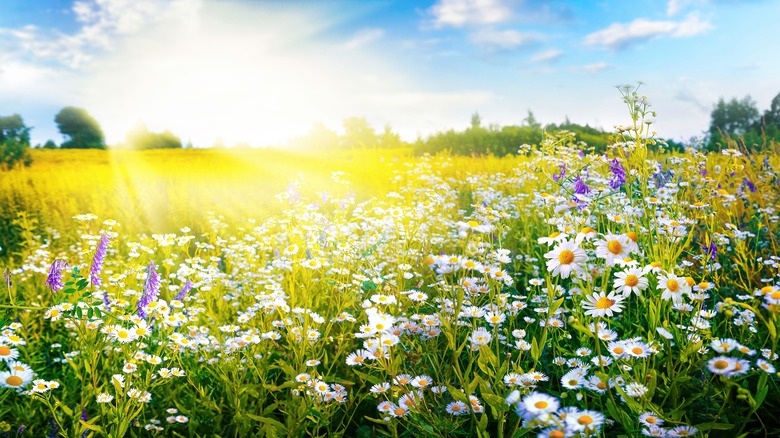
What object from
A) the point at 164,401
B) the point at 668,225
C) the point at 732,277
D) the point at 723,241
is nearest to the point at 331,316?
the point at 164,401

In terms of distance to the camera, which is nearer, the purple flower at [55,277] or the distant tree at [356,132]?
the purple flower at [55,277]

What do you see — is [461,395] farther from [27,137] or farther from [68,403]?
[27,137]

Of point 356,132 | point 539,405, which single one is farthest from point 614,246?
point 356,132

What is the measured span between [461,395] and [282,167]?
10.9 metres

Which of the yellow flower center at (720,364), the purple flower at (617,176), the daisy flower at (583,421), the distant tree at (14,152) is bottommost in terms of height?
the daisy flower at (583,421)

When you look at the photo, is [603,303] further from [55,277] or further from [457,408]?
[55,277]

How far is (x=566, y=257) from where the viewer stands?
1698 millimetres

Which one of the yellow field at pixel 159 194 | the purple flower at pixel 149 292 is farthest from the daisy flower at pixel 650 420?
the yellow field at pixel 159 194

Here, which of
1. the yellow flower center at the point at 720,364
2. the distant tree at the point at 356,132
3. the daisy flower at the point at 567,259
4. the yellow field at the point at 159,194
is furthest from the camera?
the distant tree at the point at 356,132

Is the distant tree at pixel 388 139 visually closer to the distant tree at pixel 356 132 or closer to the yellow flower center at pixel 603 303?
the distant tree at pixel 356 132

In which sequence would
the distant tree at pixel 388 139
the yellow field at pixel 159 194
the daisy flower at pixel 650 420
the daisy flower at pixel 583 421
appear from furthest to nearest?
the distant tree at pixel 388 139, the yellow field at pixel 159 194, the daisy flower at pixel 650 420, the daisy flower at pixel 583 421

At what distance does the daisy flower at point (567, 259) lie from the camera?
1666 millimetres

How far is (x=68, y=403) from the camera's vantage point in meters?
2.77

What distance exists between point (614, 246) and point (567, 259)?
7.0 inches
